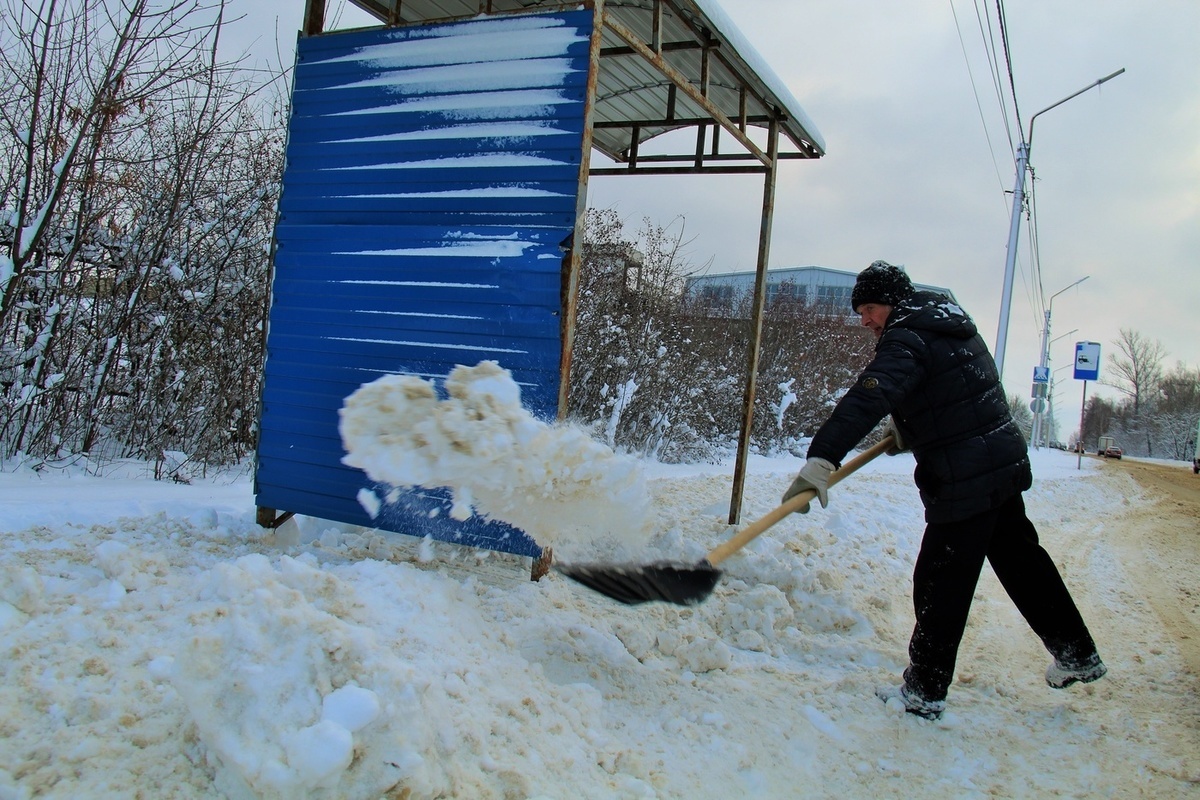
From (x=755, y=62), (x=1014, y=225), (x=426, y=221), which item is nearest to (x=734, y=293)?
(x=1014, y=225)

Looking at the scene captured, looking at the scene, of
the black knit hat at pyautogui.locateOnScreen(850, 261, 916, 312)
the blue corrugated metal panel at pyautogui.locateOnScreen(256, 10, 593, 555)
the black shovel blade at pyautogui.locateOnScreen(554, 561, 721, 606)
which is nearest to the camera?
the black shovel blade at pyautogui.locateOnScreen(554, 561, 721, 606)

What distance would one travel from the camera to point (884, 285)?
3.12 m

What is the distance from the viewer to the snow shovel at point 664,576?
107 inches

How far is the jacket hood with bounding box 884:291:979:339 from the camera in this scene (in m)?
2.88

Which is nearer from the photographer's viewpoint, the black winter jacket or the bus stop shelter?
the black winter jacket

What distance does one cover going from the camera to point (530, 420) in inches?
121

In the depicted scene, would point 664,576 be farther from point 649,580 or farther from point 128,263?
point 128,263

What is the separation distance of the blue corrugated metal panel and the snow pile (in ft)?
0.43

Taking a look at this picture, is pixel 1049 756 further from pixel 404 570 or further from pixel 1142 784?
pixel 404 570

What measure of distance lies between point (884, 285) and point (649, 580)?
1619 millimetres

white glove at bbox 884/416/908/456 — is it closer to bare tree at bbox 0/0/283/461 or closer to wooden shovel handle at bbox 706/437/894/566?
wooden shovel handle at bbox 706/437/894/566

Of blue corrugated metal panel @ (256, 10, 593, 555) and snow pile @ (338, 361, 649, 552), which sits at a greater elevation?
blue corrugated metal panel @ (256, 10, 593, 555)

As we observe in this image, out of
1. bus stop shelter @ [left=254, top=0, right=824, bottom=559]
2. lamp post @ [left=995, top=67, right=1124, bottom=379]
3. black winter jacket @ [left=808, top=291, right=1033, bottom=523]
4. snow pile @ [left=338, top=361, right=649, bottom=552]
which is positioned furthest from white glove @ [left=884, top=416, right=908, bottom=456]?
lamp post @ [left=995, top=67, right=1124, bottom=379]

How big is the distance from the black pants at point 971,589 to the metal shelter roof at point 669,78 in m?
2.68
